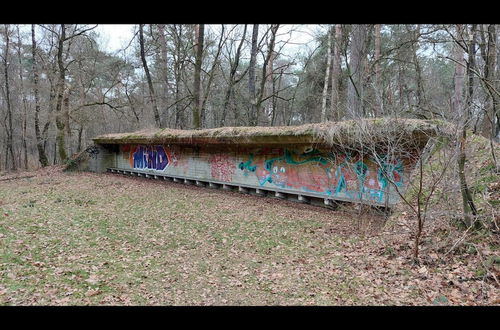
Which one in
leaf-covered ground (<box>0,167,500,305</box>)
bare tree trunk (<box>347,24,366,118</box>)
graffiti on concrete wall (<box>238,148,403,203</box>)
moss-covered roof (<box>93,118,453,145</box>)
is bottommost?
leaf-covered ground (<box>0,167,500,305</box>)

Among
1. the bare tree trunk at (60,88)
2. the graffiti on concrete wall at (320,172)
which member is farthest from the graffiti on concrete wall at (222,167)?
the bare tree trunk at (60,88)

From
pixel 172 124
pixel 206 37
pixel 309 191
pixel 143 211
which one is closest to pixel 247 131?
pixel 309 191

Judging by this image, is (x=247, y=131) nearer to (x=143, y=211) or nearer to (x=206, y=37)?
(x=143, y=211)

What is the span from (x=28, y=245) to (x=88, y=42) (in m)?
19.2

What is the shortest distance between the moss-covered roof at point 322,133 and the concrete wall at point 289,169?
72cm

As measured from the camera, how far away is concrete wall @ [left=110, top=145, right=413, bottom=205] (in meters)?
7.88

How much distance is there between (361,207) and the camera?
22.4ft

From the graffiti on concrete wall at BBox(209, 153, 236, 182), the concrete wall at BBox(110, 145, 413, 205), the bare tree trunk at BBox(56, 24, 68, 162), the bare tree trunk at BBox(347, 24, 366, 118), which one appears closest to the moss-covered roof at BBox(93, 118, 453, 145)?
the concrete wall at BBox(110, 145, 413, 205)

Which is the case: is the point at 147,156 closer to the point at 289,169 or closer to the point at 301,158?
the point at 289,169

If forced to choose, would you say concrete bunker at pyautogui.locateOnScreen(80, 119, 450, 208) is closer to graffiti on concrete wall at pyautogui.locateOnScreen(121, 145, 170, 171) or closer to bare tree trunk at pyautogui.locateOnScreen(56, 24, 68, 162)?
graffiti on concrete wall at pyautogui.locateOnScreen(121, 145, 170, 171)

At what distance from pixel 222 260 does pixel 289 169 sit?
5871 millimetres

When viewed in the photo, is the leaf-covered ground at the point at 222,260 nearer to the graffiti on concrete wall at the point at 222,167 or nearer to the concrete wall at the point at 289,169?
the concrete wall at the point at 289,169
